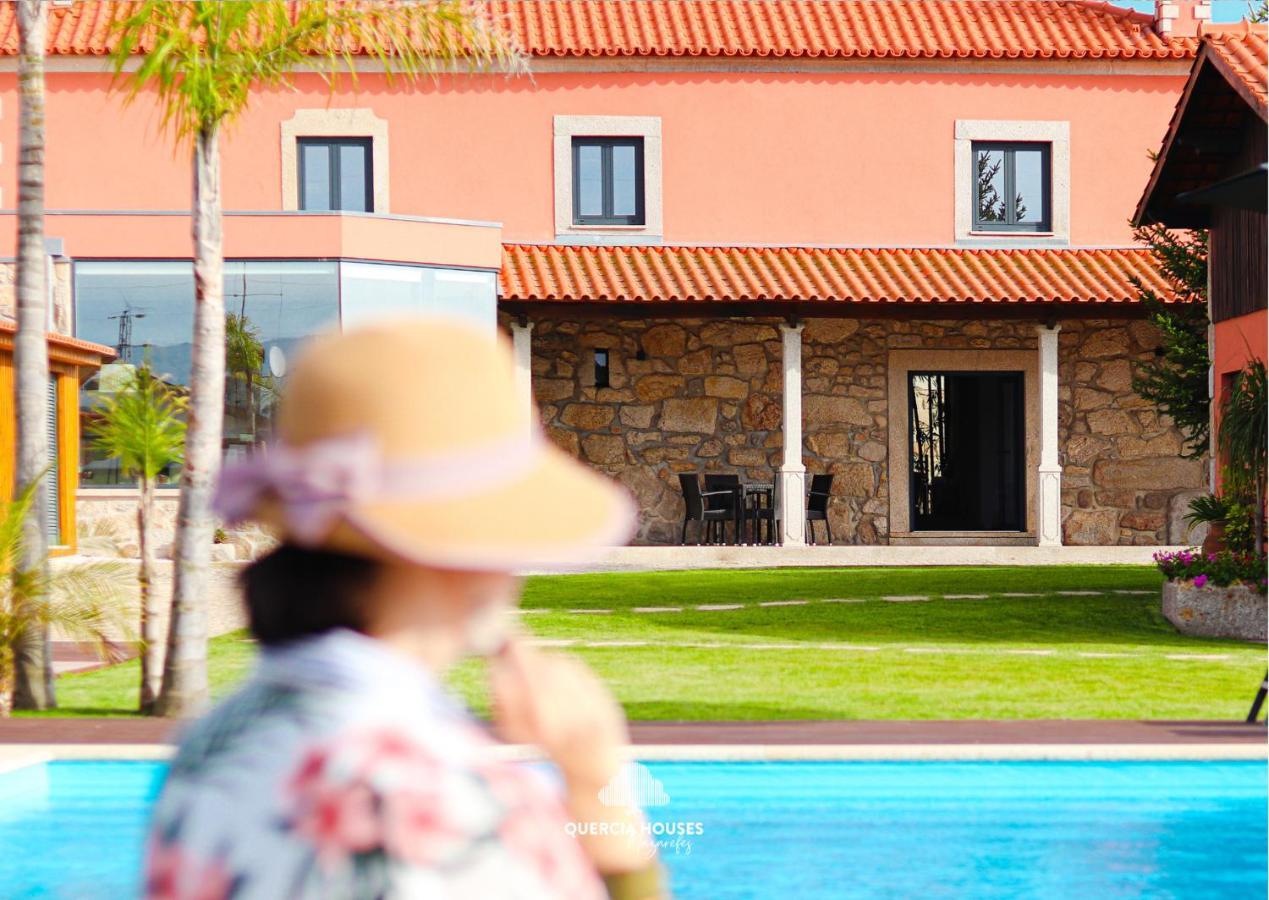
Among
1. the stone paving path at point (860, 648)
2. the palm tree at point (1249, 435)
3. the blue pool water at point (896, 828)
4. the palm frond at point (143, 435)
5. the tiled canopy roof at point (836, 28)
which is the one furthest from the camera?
the tiled canopy roof at point (836, 28)

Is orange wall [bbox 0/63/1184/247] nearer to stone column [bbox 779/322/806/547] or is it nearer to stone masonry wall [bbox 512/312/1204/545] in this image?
stone masonry wall [bbox 512/312/1204/545]

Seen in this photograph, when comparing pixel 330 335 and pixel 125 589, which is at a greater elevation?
pixel 330 335

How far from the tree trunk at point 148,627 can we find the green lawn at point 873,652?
0.39 meters

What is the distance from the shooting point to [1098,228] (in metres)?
22.1

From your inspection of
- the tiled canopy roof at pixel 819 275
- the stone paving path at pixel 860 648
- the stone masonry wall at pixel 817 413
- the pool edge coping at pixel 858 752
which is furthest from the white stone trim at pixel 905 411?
the pool edge coping at pixel 858 752

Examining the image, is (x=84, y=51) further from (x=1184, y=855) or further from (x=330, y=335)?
(x=330, y=335)

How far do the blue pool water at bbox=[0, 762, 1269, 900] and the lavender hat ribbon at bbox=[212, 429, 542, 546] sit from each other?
17.8ft

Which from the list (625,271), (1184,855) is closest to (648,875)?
(1184,855)

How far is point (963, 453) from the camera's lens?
22.3 meters

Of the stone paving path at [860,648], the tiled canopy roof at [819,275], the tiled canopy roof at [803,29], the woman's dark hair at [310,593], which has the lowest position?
the stone paving path at [860,648]

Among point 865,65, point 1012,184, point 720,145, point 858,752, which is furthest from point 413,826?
point 1012,184

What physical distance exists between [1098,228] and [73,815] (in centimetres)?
1788

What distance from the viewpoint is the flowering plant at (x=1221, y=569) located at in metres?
12.8

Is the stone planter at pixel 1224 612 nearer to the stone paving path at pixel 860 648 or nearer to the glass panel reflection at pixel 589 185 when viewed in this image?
the stone paving path at pixel 860 648
